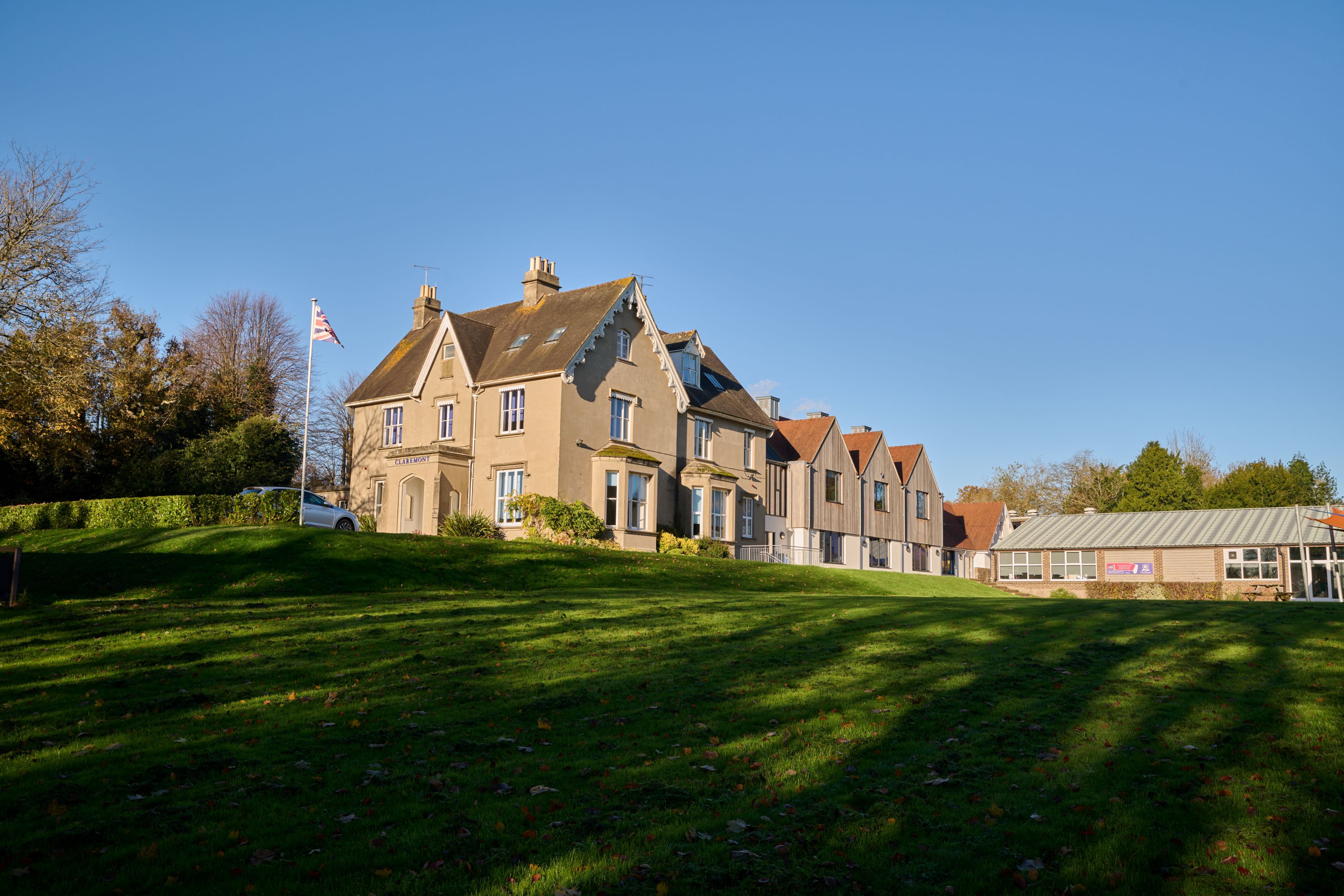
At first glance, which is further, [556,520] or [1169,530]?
[1169,530]

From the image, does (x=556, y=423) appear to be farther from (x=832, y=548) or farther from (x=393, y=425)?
(x=832, y=548)

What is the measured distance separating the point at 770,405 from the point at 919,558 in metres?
14.9

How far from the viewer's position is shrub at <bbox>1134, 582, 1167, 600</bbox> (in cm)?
5025

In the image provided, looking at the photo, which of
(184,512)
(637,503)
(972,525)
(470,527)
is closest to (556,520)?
(470,527)

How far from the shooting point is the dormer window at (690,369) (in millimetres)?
43406

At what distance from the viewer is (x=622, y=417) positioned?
3894cm

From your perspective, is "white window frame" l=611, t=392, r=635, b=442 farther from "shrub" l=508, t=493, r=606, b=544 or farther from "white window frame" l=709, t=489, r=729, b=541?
"white window frame" l=709, t=489, r=729, b=541

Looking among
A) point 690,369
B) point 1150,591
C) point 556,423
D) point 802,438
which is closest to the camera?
point 556,423

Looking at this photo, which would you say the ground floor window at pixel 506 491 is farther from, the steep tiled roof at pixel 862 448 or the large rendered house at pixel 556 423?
the steep tiled roof at pixel 862 448

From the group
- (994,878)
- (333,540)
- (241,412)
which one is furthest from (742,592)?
(241,412)

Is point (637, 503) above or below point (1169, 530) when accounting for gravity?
above

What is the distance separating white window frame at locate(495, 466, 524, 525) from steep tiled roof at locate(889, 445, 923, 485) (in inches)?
1138

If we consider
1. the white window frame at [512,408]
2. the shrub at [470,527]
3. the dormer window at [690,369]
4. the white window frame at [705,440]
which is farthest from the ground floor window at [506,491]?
the dormer window at [690,369]

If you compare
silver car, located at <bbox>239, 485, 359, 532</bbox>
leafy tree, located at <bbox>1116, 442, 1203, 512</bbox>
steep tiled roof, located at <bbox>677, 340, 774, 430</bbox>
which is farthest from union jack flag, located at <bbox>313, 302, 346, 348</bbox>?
leafy tree, located at <bbox>1116, 442, 1203, 512</bbox>
